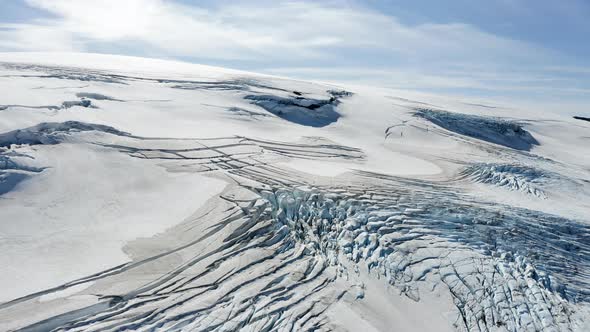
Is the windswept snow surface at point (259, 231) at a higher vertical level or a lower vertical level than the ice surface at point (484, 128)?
lower

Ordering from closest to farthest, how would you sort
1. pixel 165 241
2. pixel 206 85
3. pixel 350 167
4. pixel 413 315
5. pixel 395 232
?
1. pixel 413 315
2. pixel 165 241
3. pixel 395 232
4. pixel 350 167
5. pixel 206 85

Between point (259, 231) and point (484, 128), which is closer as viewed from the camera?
point (259, 231)

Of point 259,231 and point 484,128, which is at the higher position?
point 484,128

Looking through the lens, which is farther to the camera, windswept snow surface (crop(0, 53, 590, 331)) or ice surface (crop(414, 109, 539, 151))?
ice surface (crop(414, 109, 539, 151))

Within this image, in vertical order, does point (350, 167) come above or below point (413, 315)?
above

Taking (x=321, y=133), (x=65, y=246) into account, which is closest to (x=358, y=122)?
(x=321, y=133)

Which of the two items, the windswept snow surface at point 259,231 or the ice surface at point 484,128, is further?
the ice surface at point 484,128

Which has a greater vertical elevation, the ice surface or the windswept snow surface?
the ice surface

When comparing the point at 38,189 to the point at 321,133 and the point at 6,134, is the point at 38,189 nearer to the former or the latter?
the point at 6,134
